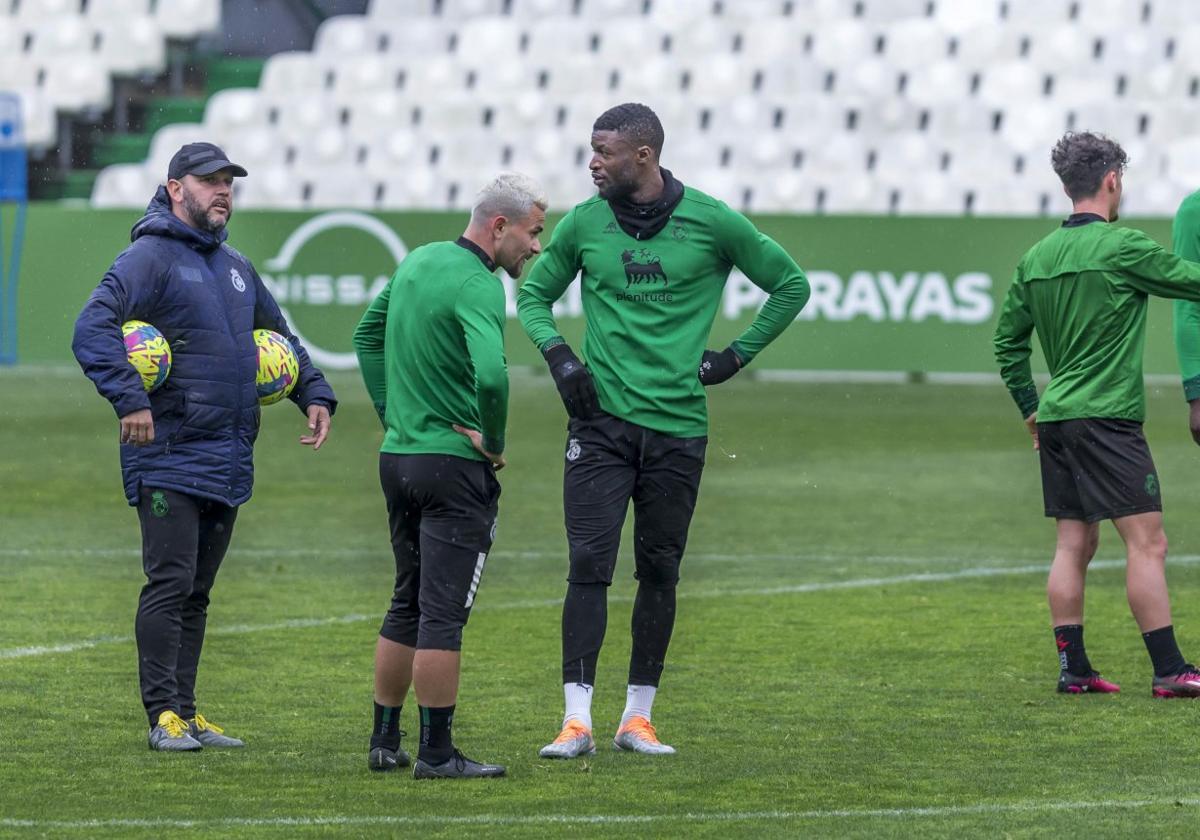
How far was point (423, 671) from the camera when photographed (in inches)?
245

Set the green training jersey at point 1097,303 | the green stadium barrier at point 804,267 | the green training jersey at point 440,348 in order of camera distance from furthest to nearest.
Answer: the green stadium barrier at point 804,267 → the green training jersey at point 1097,303 → the green training jersey at point 440,348

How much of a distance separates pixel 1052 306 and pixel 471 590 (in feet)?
8.37

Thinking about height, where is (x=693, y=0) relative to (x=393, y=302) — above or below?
above

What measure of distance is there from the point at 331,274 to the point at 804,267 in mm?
5091

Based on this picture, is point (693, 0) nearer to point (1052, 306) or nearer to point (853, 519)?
point (853, 519)

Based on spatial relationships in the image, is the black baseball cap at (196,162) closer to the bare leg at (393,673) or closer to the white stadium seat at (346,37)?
the bare leg at (393,673)

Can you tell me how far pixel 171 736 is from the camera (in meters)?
6.64

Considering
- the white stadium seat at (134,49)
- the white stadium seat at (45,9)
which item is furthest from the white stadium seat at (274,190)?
the white stadium seat at (45,9)

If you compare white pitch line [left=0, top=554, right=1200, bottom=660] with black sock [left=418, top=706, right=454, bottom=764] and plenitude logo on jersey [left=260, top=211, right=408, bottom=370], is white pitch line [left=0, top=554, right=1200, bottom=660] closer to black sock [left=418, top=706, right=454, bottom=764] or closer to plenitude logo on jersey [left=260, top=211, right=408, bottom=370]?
black sock [left=418, top=706, right=454, bottom=764]

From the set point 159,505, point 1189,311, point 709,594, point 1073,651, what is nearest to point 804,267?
point 709,594

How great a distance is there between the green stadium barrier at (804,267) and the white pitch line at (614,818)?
636 inches

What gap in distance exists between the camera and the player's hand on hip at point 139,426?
646 centimetres

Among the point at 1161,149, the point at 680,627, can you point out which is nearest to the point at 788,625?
the point at 680,627

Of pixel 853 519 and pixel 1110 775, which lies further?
pixel 853 519
